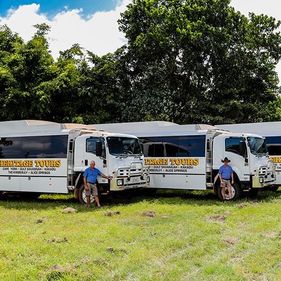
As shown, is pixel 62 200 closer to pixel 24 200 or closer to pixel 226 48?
pixel 24 200

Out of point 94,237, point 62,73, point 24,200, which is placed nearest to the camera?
point 94,237

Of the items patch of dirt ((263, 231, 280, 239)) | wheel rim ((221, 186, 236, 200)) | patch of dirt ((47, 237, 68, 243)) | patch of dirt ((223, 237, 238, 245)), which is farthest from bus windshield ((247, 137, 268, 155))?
patch of dirt ((47, 237, 68, 243))

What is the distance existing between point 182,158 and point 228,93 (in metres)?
12.2

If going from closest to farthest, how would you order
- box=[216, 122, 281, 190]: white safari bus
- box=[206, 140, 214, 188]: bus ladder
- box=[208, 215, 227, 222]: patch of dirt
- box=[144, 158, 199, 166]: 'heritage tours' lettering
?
box=[208, 215, 227, 222]: patch of dirt
box=[206, 140, 214, 188]: bus ladder
box=[144, 158, 199, 166]: 'heritage tours' lettering
box=[216, 122, 281, 190]: white safari bus

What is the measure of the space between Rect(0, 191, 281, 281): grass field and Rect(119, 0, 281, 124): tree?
14.5m

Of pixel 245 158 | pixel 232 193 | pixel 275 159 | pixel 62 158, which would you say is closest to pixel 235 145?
pixel 245 158

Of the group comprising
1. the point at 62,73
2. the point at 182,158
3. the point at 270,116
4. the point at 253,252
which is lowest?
the point at 253,252

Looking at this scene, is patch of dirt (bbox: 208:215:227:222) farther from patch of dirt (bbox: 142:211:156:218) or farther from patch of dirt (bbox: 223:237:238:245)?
patch of dirt (bbox: 223:237:238:245)

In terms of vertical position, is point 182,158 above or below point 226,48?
below

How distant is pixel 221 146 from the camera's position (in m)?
16.8

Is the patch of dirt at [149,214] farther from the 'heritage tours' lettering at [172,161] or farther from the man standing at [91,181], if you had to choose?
the 'heritage tours' lettering at [172,161]

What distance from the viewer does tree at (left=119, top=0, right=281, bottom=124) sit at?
92.4 feet

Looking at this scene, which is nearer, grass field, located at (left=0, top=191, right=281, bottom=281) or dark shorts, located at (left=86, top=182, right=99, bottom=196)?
grass field, located at (left=0, top=191, right=281, bottom=281)

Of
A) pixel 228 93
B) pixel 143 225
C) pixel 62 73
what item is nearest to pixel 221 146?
pixel 143 225
